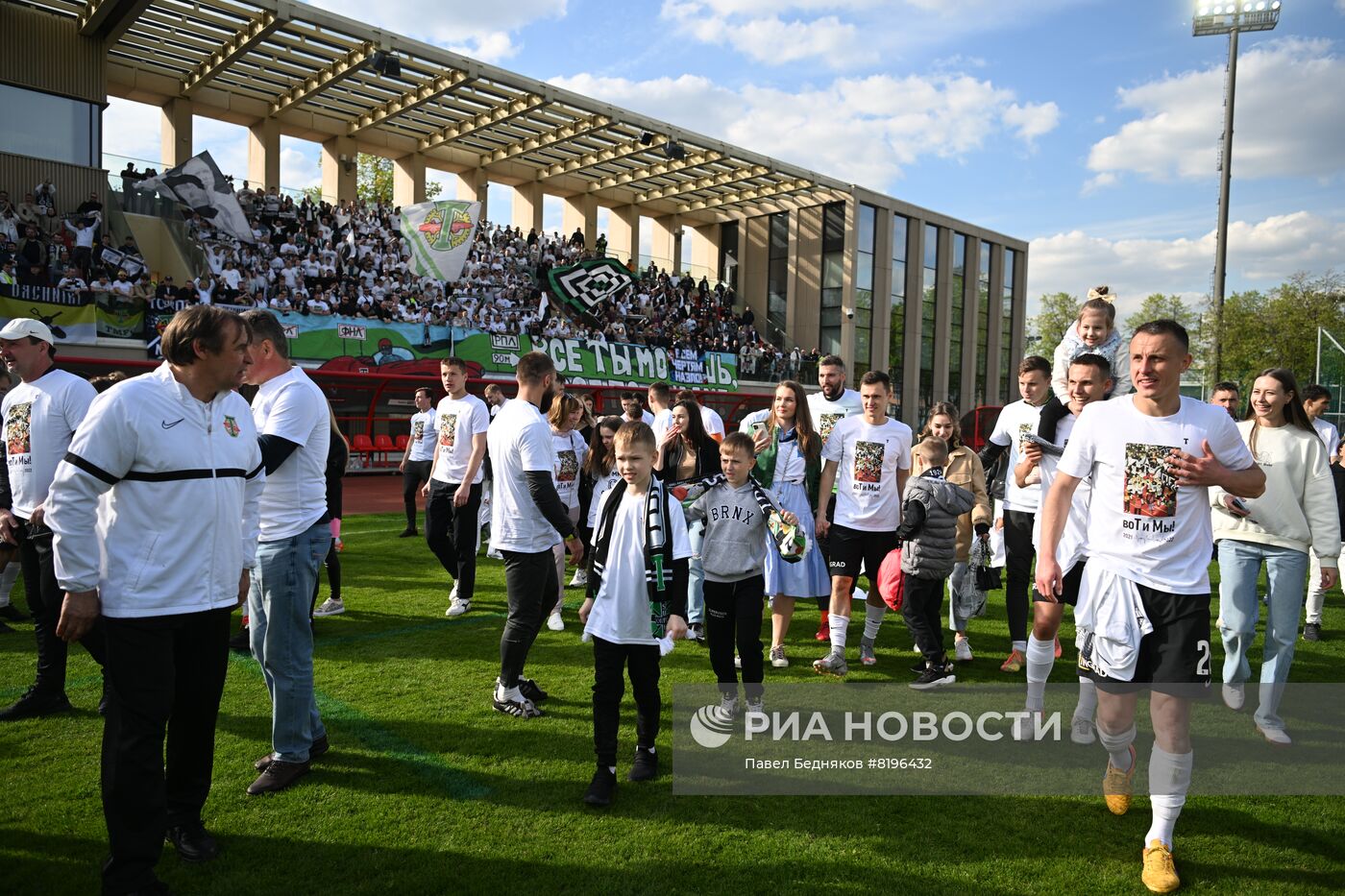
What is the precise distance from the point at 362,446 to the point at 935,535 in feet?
48.2

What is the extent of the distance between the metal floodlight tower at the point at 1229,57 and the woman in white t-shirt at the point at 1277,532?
1767cm

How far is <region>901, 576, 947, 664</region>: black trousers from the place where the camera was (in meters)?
5.34

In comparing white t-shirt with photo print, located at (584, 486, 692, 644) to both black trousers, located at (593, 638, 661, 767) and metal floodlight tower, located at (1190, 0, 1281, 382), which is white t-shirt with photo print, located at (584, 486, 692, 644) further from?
metal floodlight tower, located at (1190, 0, 1281, 382)

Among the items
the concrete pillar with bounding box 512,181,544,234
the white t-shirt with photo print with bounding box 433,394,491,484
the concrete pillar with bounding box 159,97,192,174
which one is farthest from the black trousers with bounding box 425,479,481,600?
Answer: the concrete pillar with bounding box 512,181,544,234

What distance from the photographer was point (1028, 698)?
4.68m

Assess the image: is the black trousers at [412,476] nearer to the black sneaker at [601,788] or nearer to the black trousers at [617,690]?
the black trousers at [617,690]

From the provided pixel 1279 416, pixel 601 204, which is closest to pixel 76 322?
pixel 1279 416

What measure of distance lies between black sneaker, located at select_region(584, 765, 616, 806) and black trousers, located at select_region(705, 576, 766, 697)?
1064 mm

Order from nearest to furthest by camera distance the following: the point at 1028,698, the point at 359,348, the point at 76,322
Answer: the point at 1028,698 → the point at 76,322 → the point at 359,348

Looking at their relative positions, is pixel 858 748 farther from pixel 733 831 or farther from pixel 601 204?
pixel 601 204

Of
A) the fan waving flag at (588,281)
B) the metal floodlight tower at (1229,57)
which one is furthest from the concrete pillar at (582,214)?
the metal floodlight tower at (1229,57)

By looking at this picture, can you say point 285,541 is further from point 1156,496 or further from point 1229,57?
point 1229,57

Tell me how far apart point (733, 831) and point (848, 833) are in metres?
0.49

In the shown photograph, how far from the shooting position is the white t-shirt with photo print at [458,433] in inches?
287
